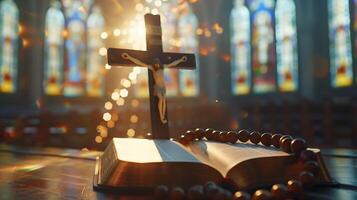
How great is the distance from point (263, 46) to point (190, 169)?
849 centimetres

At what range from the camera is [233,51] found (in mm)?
9570

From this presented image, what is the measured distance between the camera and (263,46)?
899 cm

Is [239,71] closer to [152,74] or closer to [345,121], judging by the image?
[345,121]

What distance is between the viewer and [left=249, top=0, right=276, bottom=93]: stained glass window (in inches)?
348

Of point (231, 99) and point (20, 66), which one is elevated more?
point (20, 66)

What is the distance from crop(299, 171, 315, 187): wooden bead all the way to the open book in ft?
0.17

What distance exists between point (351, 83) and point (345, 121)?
2.14 m

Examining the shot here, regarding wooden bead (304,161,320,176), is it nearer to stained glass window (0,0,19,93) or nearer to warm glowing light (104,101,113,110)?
warm glowing light (104,101,113,110)

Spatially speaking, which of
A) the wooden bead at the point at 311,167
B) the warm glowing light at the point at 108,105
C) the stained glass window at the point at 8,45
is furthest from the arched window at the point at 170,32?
the wooden bead at the point at 311,167

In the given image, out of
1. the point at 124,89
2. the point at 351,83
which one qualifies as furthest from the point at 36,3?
the point at 351,83

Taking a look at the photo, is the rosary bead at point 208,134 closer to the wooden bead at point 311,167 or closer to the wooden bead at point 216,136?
the wooden bead at point 216,136

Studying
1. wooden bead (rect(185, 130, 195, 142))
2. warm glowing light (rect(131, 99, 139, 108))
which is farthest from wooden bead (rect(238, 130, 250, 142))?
warm glowing light (rect(131, 99, 139, 108))

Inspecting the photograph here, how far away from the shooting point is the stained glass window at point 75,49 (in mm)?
9242

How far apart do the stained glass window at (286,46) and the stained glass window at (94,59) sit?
4.51 m
